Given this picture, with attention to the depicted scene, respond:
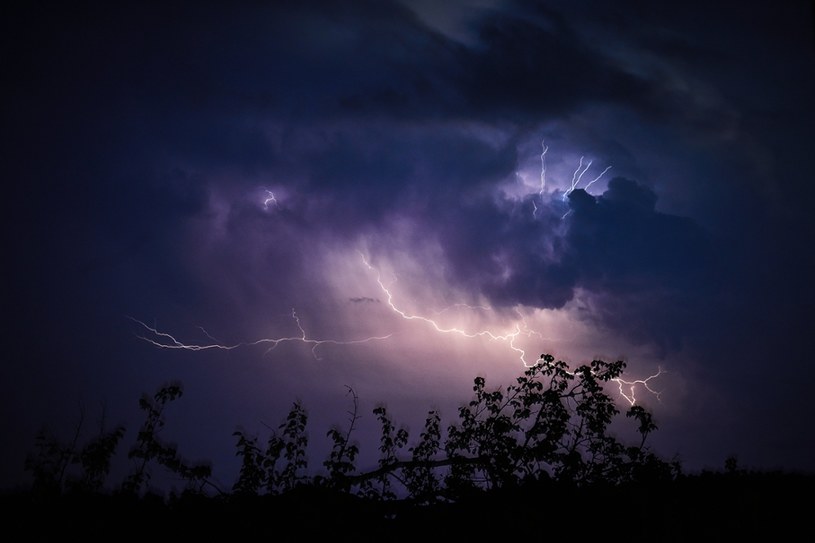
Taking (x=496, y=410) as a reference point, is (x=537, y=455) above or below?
below

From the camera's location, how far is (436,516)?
589 cm

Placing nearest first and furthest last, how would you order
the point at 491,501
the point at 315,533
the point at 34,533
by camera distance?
the point at 34,533 < the point at 315,533 < the point at 491,501

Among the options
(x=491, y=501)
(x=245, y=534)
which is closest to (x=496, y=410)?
(x=491, y=501)

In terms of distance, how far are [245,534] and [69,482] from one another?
5.38 m

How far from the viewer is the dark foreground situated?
15.8 ft

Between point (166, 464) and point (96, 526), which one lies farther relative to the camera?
point (166, 464)

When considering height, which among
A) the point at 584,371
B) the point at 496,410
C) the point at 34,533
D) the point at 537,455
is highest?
the point at 584,371

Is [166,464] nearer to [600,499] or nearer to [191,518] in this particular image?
[191,518]

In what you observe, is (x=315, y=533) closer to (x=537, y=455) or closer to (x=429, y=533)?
(x=429, y=533)

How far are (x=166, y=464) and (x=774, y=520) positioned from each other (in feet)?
31.3

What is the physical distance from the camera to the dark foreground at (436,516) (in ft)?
15.8

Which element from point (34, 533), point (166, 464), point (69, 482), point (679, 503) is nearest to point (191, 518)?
point (34, 533)

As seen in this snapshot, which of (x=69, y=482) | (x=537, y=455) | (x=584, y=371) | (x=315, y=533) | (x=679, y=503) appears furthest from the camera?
(x=584, y=371)

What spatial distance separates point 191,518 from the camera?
17.9ft
